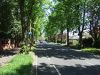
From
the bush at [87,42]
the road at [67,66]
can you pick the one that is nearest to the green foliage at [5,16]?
the road at [67,66]

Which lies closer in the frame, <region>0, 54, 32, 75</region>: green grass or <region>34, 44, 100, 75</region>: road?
<region>0, 54, 32, 75</region>: green grass

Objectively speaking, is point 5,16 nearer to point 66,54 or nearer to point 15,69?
point 66,54

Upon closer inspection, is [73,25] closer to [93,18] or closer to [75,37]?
[93,18]

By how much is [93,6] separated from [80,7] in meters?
2.98

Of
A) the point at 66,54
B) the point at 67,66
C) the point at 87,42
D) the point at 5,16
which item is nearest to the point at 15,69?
the point at 67,66

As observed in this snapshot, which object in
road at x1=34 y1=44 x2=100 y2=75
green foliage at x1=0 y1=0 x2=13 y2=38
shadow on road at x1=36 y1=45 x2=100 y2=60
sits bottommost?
road at x1=34 y1=44 x2=100 y2=75

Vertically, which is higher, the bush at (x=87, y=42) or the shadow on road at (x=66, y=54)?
the bush at (x=87, y=42)

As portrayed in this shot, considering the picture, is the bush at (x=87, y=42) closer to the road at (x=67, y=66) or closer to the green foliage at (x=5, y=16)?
the green foliage at (x=5, y=16)

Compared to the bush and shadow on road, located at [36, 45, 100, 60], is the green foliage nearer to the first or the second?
shadow on road, located at [36, 45, 100, 60]

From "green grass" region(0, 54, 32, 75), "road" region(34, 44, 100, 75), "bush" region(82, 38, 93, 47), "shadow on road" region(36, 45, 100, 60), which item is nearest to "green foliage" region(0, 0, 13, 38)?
"shadow on road" region(36, 45, 100, 60)

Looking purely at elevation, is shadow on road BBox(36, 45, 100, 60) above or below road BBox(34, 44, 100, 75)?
above

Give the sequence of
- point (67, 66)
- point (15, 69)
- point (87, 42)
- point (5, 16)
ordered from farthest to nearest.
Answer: point (87, 42), point (5, 16), point (67, 66), point (15, 69)

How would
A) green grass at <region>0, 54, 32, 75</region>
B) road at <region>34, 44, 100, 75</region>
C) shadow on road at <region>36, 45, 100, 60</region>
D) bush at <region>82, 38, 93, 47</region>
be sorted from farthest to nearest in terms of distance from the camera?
1. bush at <region>82, 38, 93, 47</region>
2. shadow on road at <region>36, 45, 100, 60</region>
3. road at <region>34, 44, 100, 75</region>
4. green grass at <region>0, 54, 32, 75</region>

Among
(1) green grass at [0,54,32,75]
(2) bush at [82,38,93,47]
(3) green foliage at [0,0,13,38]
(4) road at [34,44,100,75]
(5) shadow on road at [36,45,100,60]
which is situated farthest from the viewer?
(2) bush at [82,38,93,47]
